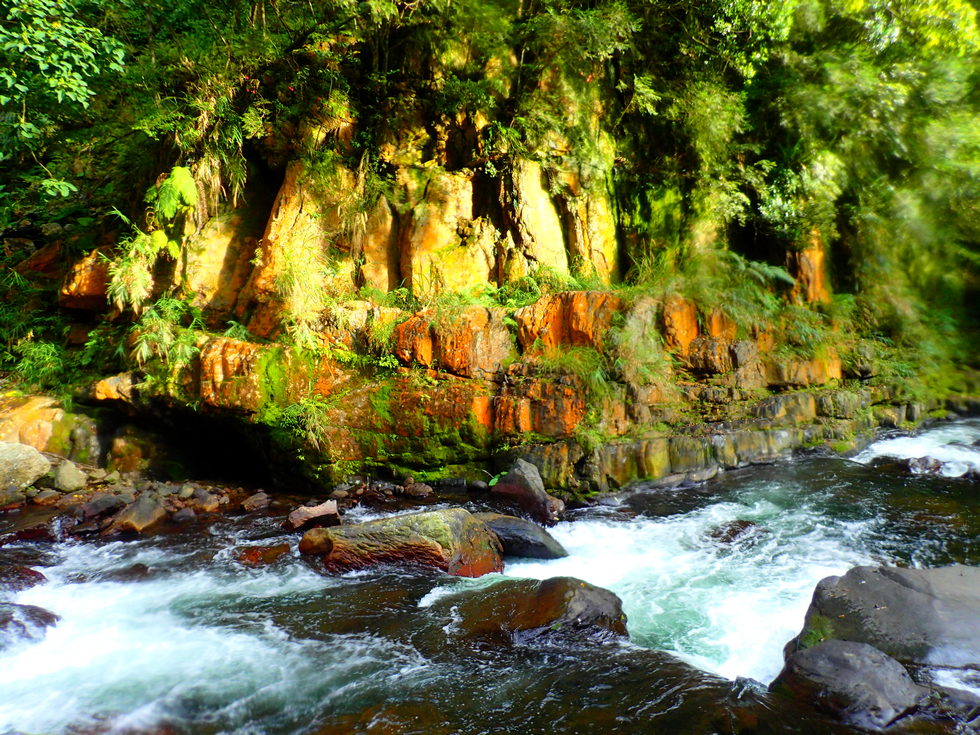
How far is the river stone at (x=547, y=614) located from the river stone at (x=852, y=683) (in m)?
1.23

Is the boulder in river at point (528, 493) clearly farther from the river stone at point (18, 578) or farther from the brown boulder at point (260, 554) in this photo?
the river stone at point (18, 578)

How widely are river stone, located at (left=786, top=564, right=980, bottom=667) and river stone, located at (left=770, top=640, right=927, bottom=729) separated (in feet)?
0.89

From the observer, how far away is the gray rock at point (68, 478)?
25.6 ft

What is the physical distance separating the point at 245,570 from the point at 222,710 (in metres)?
2.23

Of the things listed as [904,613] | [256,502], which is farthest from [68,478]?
[904,613]

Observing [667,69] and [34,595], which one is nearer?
[34,595]

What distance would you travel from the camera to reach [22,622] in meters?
4.43

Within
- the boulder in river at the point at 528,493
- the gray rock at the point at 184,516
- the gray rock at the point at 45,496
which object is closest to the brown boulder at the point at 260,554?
the gray rock at the point at 184,516

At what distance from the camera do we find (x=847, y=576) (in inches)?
169

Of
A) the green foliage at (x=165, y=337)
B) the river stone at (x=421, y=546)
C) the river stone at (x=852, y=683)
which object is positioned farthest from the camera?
the green foliage at (x=165, y=337)

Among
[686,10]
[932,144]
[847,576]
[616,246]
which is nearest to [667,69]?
[686,10]

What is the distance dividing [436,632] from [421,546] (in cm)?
117

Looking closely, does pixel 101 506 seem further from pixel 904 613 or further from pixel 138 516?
pixel 904 613

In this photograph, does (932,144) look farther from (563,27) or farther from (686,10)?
(563,27)
